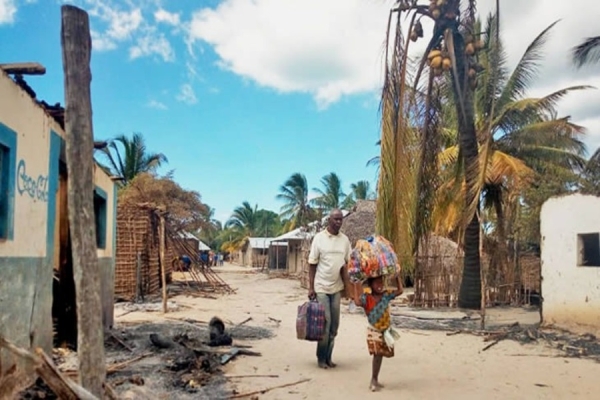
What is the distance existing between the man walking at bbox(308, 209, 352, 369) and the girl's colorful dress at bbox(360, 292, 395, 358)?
97cm

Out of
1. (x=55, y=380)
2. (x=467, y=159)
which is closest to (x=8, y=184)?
(x=55, y=380)

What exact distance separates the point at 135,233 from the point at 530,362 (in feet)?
37.0

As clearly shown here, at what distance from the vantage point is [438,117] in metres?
12.8

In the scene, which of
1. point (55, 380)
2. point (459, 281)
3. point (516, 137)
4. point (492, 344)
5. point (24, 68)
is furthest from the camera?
point (516, 137)

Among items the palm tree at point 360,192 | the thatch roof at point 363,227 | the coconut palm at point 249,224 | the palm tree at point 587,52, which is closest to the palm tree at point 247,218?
the coconut palm at point 249,224

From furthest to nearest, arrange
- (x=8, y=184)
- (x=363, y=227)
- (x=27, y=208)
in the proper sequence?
1. (x=363, y=227)
2. (x=27, y=208)
3. (x=8, y=184)

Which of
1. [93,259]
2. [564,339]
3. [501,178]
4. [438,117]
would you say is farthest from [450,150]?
[93,259]

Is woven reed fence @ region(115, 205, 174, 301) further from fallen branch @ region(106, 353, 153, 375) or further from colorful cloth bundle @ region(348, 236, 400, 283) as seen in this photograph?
colorful cloth bundle @ region(348, 236, 400, 283)

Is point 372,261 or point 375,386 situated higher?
point 372,261

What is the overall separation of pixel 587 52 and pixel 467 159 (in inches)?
151

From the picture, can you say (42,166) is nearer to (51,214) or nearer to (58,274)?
(51,214)

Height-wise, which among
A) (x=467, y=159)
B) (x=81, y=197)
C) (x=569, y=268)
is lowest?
(x=569, y=268)

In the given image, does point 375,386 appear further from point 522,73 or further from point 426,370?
point 522,73

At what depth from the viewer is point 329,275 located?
6555 millimetres
